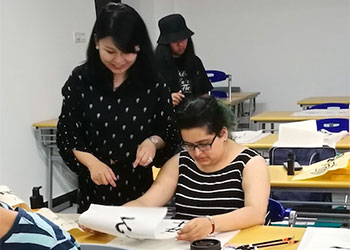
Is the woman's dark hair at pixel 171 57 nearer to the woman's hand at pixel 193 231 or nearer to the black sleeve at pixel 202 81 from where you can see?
the black sleeve at pixel 202 81

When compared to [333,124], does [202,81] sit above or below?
above

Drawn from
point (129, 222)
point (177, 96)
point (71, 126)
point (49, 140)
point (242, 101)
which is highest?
point (71, 126)

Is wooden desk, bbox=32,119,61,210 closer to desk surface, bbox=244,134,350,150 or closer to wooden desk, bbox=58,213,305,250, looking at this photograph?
desk surface, bbox=244,134,350,150

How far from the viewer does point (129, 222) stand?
163 cm

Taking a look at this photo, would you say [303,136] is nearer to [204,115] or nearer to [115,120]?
[204,115]

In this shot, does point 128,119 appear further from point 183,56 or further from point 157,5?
point 157,5

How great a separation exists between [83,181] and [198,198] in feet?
1.40

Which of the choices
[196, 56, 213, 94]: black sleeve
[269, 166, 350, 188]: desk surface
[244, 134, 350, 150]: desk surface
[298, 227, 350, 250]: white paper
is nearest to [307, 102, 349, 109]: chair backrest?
[196, 56, 213, 94]: black sleeve

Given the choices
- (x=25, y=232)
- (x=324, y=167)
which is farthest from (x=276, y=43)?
(x=25, y=232)

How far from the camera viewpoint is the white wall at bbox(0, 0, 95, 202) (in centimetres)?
433

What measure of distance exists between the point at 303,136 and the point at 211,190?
129 centimetres

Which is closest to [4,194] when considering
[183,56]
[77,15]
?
[183,56]

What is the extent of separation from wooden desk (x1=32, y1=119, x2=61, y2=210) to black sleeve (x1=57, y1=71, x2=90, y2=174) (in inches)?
107

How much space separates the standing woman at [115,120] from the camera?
189 cm
